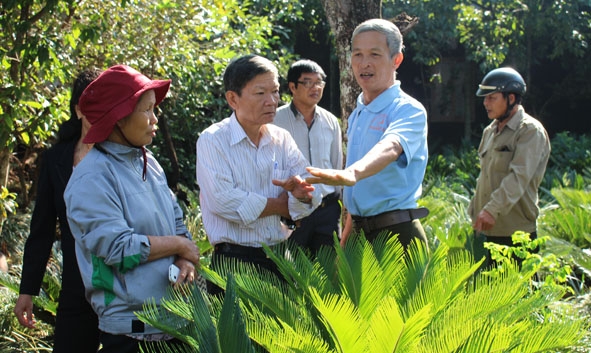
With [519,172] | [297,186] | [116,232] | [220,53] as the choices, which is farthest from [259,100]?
[220,53]

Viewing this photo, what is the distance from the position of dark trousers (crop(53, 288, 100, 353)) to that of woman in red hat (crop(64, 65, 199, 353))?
1.47 ft

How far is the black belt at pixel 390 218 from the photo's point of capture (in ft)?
13.0

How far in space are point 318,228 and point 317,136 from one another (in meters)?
0.83

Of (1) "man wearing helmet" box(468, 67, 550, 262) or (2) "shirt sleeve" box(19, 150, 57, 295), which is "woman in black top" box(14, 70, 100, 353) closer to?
(2) "shirt sleeve" box(19, 150, 57, 295)

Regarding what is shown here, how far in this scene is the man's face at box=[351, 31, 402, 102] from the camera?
12.8 ft

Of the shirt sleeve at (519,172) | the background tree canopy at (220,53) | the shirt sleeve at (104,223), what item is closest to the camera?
the shirt sleeve at (104,223)

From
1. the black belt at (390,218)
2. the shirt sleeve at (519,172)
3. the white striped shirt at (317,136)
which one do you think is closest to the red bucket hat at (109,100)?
the black belt at (390,218)

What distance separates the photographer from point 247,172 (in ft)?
12.9

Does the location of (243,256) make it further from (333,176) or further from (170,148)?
(170,148)

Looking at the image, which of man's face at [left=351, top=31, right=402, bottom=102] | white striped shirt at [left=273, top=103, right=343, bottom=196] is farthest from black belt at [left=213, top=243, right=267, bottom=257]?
white striped shirt at [left=273, top=103, right=343, bottom=196]

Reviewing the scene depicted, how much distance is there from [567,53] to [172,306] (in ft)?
49.2

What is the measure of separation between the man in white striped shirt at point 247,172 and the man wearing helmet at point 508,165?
233 centimetres

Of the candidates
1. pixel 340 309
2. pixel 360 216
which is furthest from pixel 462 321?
pixel 360 216

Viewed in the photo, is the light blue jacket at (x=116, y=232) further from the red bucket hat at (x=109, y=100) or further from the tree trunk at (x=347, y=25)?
the tree trunk at (x=347, y=25)
